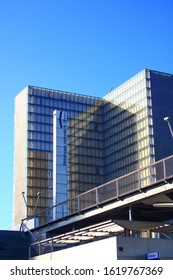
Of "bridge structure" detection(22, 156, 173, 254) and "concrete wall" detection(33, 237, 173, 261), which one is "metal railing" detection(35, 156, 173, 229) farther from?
"concrete wall" detection(33, 237, 173, 261)

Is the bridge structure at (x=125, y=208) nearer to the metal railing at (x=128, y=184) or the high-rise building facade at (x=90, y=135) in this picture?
the metal railing at (x=128, y=184)

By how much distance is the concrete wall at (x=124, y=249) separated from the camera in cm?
2630

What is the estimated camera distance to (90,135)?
395ft

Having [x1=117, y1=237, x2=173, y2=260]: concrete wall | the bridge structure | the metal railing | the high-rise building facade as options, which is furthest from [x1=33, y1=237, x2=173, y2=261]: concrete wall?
the high-rise building facade

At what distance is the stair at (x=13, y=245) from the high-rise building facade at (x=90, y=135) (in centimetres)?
5812

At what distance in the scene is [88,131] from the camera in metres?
120

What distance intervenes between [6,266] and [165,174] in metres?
19.0

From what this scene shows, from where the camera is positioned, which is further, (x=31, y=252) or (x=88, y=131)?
(x=88, y=131)

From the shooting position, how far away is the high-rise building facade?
107562mm

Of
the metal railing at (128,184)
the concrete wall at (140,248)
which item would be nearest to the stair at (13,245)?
the metal railing at (128,184)

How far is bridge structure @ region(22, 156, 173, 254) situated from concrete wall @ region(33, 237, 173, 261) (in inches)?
97.2

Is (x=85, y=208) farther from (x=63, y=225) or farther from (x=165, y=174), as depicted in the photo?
(x=165, y=174)

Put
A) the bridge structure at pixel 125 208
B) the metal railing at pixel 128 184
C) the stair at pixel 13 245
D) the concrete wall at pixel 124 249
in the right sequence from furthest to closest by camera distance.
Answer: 1. the stair at pixel 13 245
2. the bridge structure at pixel 125 208
3. the metal railing at pixel 128 184
4. the concrete wall at pixel 124 249

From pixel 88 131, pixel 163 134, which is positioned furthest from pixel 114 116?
pixel 163 134
